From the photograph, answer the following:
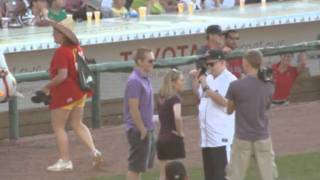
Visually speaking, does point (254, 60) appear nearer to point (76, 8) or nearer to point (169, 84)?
point (169, 84)

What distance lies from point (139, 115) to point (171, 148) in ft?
2.22

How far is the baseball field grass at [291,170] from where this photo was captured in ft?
29.6

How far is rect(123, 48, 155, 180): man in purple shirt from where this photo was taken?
7.83 meters

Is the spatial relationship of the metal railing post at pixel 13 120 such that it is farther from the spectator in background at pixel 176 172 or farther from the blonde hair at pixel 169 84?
the spectator in background at pixel 176 172

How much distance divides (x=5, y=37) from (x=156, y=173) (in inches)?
151

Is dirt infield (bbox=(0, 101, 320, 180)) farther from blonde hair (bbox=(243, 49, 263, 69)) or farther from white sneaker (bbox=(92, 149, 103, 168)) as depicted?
blonde hair (bbox=(243, 49, 263, 69))

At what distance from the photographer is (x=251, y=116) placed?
25.2ft

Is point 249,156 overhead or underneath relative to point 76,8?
underneath

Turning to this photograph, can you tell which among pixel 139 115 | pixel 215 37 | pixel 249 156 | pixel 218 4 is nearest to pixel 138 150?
pixel 139 115

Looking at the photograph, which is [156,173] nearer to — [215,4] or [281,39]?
[281,39]

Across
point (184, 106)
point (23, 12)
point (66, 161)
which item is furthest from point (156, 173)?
point (23, 12)

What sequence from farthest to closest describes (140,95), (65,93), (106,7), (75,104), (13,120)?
(106,7) < (13,120) < (75,104) < (65,93) < (140,95)

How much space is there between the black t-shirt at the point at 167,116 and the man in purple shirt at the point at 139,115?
0.28 meters

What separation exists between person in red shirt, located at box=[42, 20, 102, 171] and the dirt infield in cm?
20
